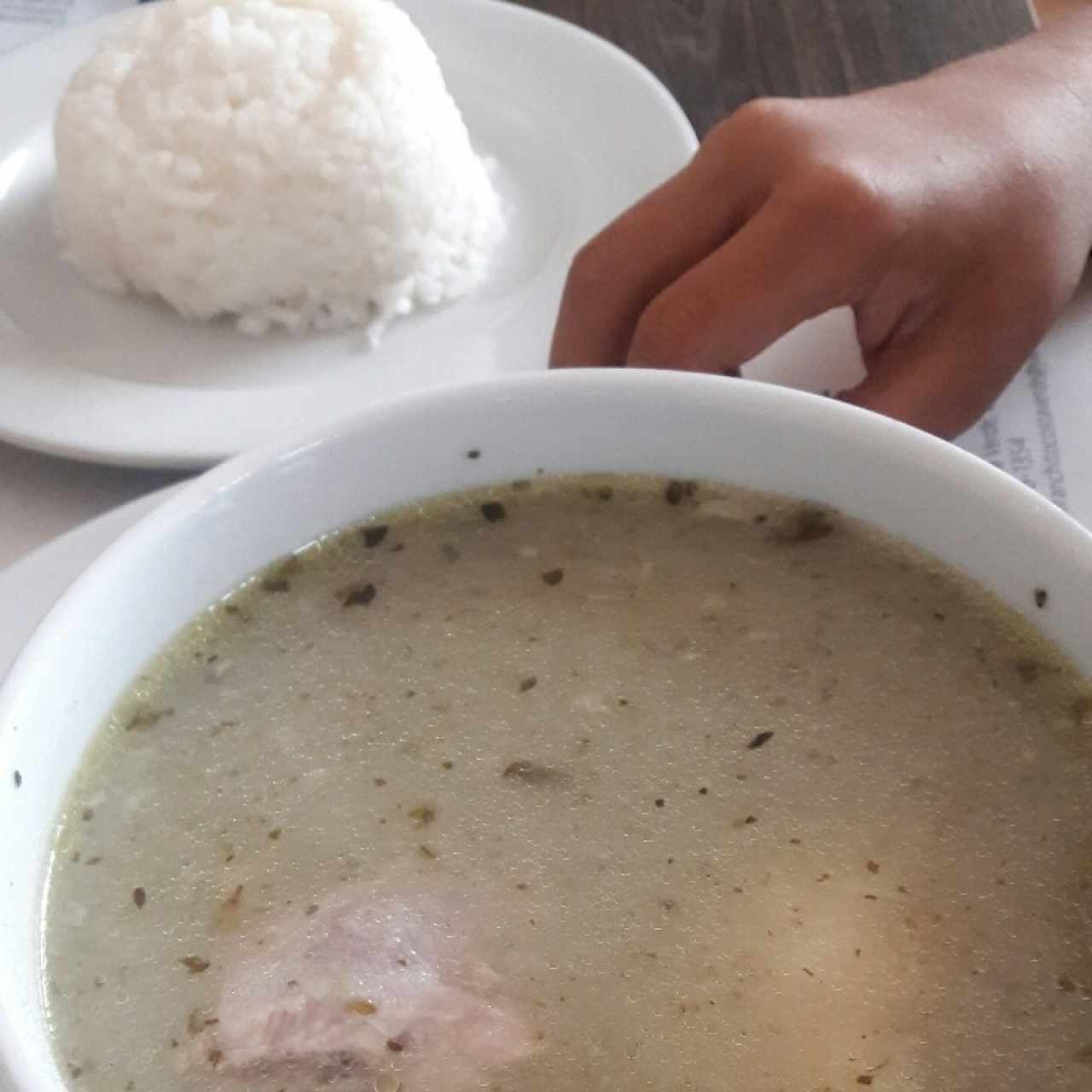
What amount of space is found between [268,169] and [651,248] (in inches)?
16.5

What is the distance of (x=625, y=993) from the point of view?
0.43 meters

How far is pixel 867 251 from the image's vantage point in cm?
72

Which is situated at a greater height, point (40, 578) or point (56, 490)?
point (40, 578)

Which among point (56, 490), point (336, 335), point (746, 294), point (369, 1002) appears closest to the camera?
point (369, 1002)

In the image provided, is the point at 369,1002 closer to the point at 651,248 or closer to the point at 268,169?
the point at 651,248

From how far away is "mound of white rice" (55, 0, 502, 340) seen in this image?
1.03 m

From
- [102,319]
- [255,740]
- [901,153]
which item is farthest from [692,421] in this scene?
[102,319]

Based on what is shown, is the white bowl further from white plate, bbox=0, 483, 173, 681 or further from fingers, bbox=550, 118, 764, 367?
fingers, bbox=550, 118, 764, 367

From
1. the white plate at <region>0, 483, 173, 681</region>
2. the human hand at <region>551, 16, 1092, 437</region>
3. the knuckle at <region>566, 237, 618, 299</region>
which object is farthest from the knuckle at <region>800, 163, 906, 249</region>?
the white plate at <region>0, 483, 173, 681</region>

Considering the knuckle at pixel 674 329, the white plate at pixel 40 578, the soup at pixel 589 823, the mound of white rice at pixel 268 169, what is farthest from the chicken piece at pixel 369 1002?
the mound of white rice at pixel 268 169

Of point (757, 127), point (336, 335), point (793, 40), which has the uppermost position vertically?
point (757, 127)

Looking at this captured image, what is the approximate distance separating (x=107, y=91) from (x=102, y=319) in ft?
0.64

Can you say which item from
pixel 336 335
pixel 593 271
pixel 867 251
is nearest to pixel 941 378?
pixel 867 251

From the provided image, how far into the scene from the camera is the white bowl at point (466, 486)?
1.47 feet
